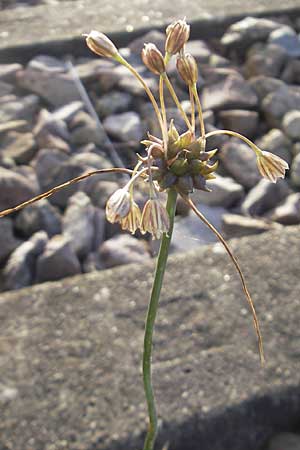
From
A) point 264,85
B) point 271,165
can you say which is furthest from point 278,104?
point 271,165

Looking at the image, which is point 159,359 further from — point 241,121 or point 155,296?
point 241,121

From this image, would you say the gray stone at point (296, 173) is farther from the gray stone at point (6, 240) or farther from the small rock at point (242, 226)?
the gray stone at point (6, 240)

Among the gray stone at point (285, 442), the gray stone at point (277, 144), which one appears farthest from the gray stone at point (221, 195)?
the gray stone at point (285, 442)

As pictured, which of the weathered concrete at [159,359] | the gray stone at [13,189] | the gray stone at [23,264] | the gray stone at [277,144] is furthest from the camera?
the gray stone at [277,144]

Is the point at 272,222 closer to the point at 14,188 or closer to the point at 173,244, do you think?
the point at 173,244

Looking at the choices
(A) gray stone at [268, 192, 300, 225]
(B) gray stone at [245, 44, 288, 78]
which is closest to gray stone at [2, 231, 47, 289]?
(A) gray stone at [268, 192, 300, 225]

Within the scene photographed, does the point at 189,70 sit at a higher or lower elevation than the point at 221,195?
higher
